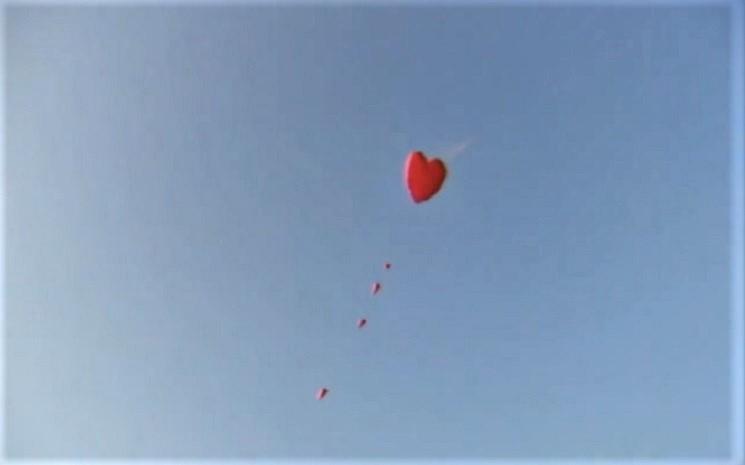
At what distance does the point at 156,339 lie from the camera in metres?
1.80

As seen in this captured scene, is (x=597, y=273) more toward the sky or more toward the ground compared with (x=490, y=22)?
more toward the ground

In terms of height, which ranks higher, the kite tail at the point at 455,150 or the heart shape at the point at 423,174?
the kite tail at the point at 455,150

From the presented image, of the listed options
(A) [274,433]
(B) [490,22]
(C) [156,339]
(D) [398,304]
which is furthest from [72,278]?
(B) [490,22]

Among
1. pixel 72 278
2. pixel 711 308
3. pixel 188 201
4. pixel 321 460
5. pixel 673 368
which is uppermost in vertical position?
pixel 188 201

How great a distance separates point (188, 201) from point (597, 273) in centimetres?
82

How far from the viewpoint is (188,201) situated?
1.80m

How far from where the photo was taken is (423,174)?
5.82 feet

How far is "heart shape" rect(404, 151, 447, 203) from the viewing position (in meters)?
1.77

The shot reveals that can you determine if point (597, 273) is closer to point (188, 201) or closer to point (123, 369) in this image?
point (188, 201)

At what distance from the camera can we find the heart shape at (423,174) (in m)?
1.77

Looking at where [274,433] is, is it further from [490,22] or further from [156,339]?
[490,22]

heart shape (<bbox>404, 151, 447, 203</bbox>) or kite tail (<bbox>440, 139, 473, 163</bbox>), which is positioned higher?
kite tail (<bbox>440, 139, 473, 163</bbox>)

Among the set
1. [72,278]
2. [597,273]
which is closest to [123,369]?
[72,278]

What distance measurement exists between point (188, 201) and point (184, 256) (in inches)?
4.3
